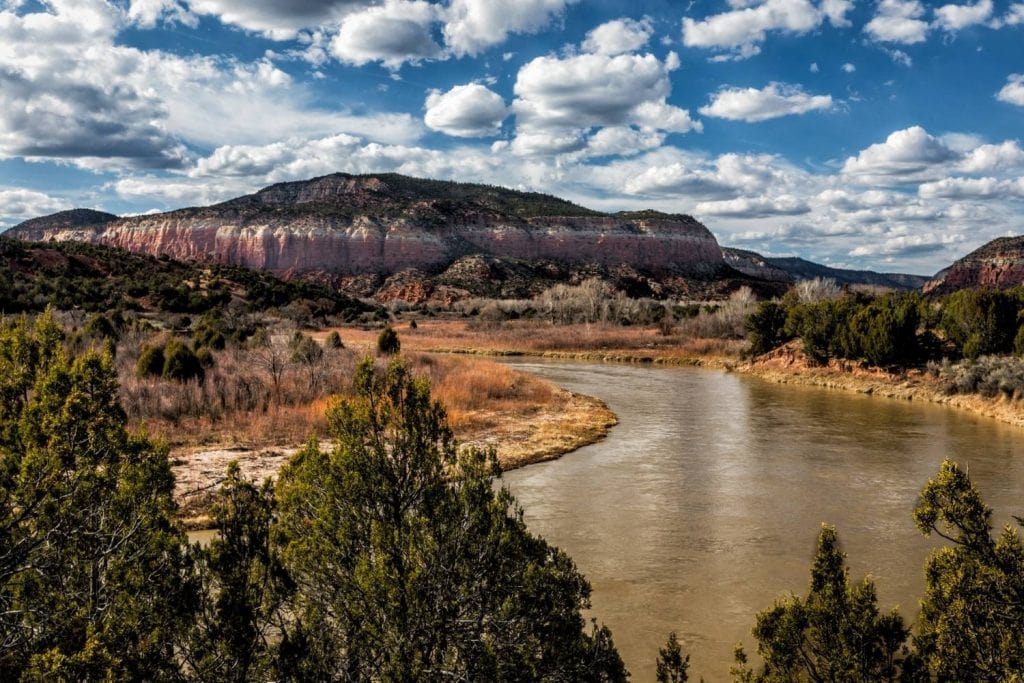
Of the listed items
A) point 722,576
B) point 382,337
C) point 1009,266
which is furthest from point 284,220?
Answer: point 722,576

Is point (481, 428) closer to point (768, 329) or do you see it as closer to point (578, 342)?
point (768, 329)

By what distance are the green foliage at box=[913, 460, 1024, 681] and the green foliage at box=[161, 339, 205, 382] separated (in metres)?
19.4

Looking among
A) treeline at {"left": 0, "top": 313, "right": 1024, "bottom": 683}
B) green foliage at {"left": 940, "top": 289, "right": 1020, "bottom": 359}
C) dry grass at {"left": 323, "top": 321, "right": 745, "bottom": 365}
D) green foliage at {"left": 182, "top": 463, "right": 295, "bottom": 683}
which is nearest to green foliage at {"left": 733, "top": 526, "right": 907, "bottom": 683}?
treeline at {"left": 0, "top": 313, "right": 1024, "bottom": 683}

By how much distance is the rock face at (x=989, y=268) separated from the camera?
8781cm

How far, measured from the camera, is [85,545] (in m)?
4.44

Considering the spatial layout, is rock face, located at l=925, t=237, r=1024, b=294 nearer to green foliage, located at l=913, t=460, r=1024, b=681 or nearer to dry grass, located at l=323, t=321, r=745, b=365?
dry grass, located at l=323, t=321, r=745, b=365

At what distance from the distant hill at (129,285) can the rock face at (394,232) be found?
43945 mm

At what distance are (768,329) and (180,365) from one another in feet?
107

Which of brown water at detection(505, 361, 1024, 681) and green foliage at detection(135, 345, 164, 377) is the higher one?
green foliage at detection(135, 345, 164, 377)

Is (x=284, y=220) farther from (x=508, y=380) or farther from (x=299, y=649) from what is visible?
(x=299, y=649)

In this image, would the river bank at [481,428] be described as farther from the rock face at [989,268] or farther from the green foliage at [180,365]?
the rock face at [989,268]

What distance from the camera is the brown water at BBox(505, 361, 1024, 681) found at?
8594mm

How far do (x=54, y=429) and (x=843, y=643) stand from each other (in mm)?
5942

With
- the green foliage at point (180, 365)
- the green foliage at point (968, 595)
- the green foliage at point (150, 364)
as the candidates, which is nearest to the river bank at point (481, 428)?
the green foliage at point (180, 365)
